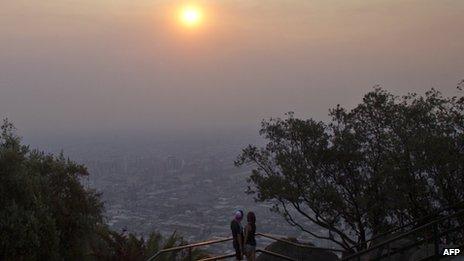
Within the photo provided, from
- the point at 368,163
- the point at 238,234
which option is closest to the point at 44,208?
the point at 238,234

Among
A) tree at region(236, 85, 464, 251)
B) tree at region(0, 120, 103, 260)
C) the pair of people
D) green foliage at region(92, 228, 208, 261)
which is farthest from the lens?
green foliage at region(92, 228, 208, 261)

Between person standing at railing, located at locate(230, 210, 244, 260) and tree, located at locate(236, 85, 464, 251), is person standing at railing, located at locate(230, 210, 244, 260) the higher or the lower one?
the lower one

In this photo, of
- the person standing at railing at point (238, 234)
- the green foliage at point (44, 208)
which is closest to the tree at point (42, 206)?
the green foliage at point (44, 208)

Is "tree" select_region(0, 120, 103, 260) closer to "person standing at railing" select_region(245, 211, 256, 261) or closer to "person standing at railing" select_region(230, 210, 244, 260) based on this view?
"person standing at railing" select_region(230, 210, 244, 260)

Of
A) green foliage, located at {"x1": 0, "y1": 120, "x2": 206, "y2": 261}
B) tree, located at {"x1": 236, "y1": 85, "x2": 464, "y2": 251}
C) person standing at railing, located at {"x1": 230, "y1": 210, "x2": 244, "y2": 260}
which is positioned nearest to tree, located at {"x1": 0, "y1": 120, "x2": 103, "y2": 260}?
green foliage, located at {"x1": 0, "y1": 120, "x2": 206, "y2": 261}

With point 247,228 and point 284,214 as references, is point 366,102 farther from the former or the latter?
point 247,228

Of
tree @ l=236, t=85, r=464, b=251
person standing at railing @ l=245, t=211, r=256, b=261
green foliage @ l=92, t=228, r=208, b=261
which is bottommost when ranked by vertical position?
person standing at railing @ l=245, t=211, r=256, b=261

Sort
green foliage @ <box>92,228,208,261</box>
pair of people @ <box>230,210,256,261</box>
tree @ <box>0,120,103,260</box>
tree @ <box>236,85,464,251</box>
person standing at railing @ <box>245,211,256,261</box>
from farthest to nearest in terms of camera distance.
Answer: green foliage @ <box>92,228,208,261</box>
tree @ <box>236,85,464,251</box>
tree @ <box>0,120,103,260</box>
person standing at railing @ <box>245,211,256,261</box>
pair of people @ <box>230,210,256,261</box>

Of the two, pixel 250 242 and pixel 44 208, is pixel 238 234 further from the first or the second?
pixel 44 208
